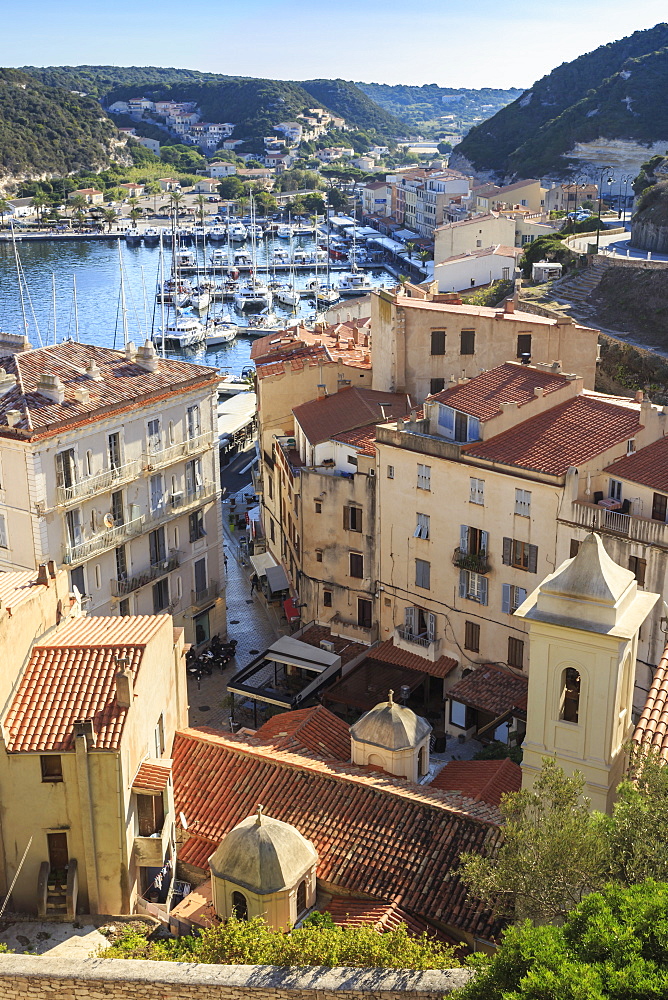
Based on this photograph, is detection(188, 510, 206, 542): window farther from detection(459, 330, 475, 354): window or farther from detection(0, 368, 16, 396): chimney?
detection(459, 330, 475, 354): window

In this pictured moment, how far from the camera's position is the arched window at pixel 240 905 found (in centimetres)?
2339

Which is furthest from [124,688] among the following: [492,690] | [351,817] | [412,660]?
[412,660]

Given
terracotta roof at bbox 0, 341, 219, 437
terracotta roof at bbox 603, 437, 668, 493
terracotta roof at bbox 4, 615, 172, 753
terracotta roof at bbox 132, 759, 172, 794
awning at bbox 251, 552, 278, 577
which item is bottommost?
awning at bbox 251, 552, 278, 577

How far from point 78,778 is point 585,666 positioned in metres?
10.1

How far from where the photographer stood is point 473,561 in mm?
39125

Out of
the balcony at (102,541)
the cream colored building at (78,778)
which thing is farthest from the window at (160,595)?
the cream colored building at (78,778)

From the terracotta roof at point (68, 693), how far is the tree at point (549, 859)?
804 centimetres

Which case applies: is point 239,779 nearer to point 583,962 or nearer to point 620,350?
point 583,962

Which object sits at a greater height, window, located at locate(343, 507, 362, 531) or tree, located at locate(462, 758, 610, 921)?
tree, located at locate(462, 758, 610, 921)

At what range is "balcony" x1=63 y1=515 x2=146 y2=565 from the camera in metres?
39.3

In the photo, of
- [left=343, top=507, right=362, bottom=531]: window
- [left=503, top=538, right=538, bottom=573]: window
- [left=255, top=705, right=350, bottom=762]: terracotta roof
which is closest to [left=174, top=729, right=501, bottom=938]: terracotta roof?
[left=255, top=705, right=350, bottom=762]: terracotta roof

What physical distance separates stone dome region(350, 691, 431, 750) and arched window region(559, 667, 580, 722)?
7.15 m

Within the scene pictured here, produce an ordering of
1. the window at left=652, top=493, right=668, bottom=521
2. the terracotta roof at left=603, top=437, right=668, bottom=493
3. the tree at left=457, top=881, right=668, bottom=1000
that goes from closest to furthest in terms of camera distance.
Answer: the tree at left=457, top=881, right=668, bottom=1000, the window at left=652, top=493, right=668, bottom=521, the terracotta roof at left=603, top=437, right=668, bottom=493

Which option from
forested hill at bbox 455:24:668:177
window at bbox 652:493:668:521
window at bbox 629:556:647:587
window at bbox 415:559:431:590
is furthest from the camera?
forested hill at bbox 455:24:668:177
